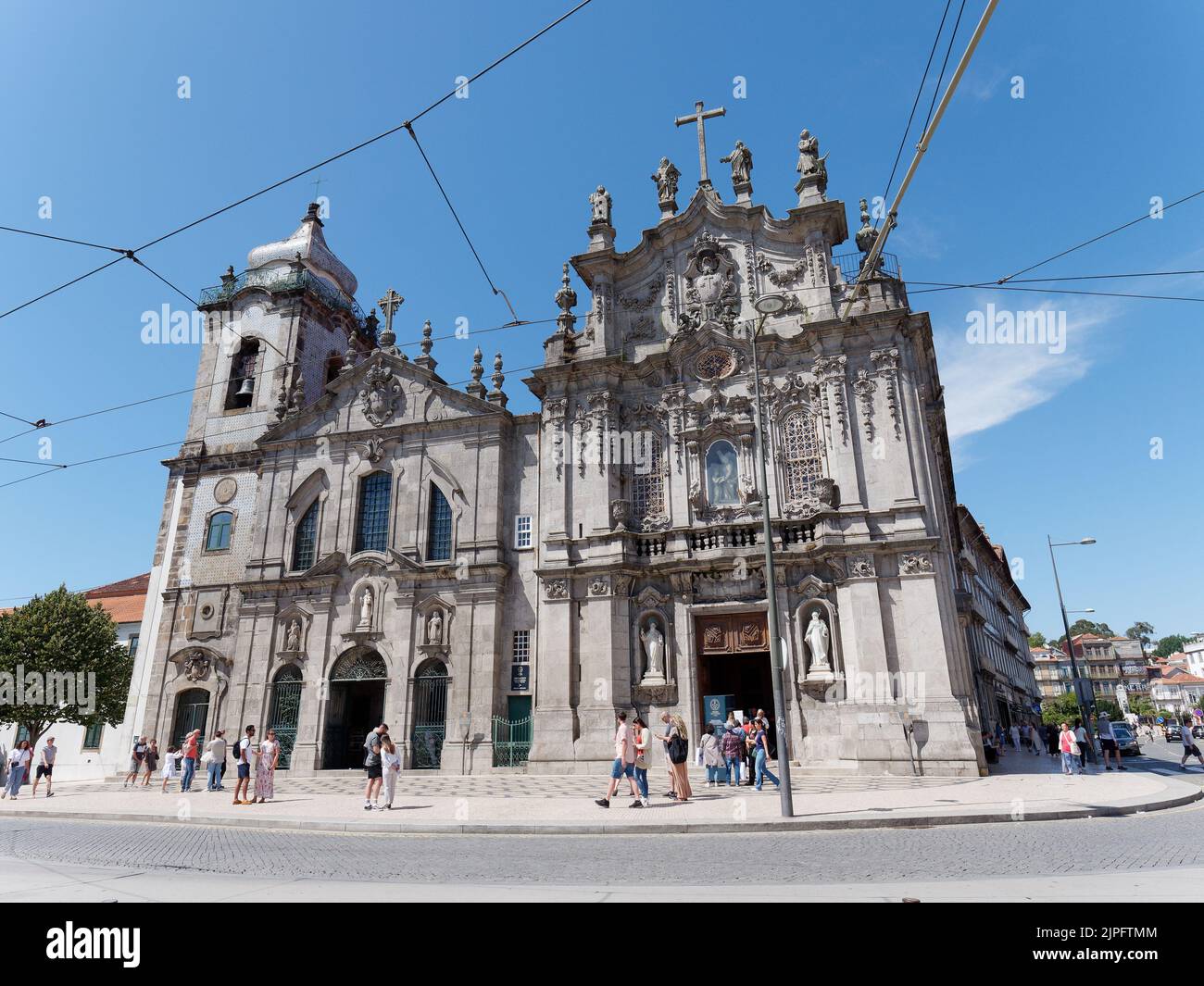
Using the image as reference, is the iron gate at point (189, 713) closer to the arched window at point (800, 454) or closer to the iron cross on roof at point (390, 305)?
the iron cross on roof at point (390, 305)

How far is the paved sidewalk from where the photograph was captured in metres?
13.4

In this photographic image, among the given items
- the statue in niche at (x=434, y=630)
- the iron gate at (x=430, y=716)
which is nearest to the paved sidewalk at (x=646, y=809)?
the iron gate at (x=430, y=716)

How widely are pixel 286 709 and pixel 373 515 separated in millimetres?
8149

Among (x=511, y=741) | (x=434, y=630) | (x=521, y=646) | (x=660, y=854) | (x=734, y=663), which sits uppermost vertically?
(x=434, y=630)

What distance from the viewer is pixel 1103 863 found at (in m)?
8.72

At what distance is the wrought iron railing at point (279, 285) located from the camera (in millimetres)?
36969

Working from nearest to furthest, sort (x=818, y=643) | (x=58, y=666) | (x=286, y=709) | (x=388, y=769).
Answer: (x=388, y=769)
(x=818, y=643)
(x=286, y=709)
(x=58, y=666)

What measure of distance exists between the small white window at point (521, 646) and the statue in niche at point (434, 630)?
277 cm

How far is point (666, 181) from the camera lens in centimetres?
3055

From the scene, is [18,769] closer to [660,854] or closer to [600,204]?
[660,854]

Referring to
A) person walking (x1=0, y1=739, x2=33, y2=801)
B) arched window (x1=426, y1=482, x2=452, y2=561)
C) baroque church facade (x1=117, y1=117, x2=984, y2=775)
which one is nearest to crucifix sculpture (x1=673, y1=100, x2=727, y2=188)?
baroque church facade (x1=117, y1=117, x2=984, y2=775)

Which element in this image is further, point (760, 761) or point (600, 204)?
point (600, 204)

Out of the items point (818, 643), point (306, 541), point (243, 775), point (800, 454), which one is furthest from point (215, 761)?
point (800, 454)
